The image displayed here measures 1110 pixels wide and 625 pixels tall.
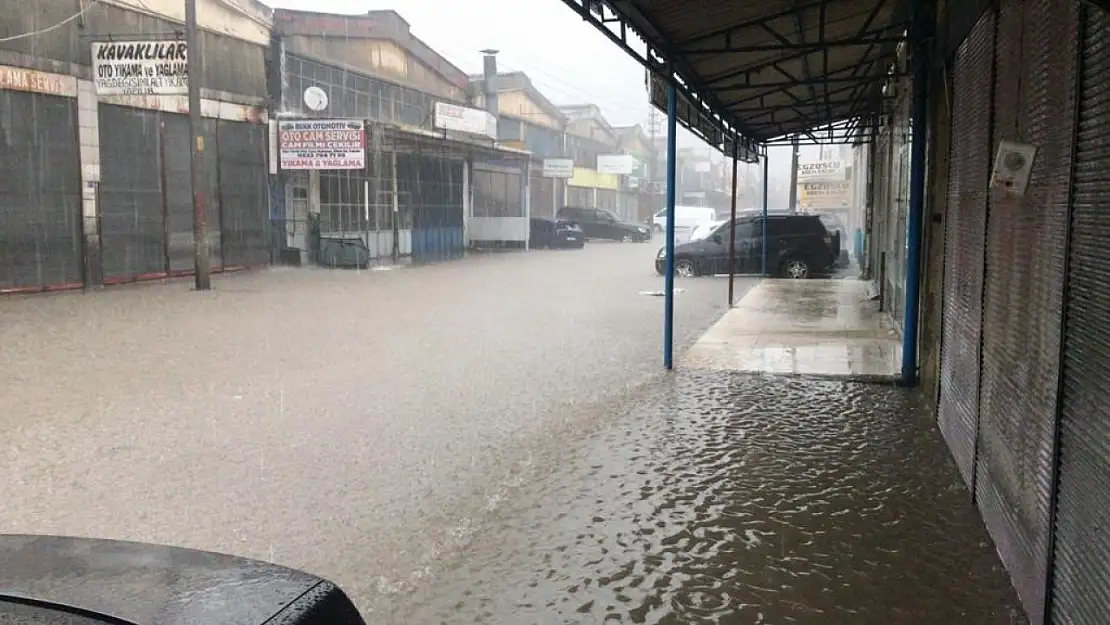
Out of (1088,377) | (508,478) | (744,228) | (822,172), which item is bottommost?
(508,478)

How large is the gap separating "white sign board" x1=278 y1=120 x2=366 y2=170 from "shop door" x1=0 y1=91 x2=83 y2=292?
584cm

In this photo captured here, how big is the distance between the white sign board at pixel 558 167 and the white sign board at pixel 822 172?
33.1ft

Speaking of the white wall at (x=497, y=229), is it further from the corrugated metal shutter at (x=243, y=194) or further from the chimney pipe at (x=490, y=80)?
the corrugated metal shutter at (x=243, y=194)

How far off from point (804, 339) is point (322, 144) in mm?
15268

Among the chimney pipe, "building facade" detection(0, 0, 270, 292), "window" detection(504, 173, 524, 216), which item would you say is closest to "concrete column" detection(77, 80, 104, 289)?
"building facade" detection(0, 0, 270, 292)

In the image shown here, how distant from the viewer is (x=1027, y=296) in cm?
361

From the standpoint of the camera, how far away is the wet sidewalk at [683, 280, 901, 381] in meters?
8.94

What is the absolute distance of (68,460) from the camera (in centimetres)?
583

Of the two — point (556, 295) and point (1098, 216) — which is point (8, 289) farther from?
point (1098, 216)

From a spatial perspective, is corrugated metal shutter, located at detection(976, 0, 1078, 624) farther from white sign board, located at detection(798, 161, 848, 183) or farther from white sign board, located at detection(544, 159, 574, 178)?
white sign board, located at detection(544, 159, 574, 178)

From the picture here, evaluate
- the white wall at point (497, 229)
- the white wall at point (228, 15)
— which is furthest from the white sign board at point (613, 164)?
the white wall at point (228, 15)

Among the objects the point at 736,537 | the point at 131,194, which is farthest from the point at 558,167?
the point at 736,537

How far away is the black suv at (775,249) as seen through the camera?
20.4 meters

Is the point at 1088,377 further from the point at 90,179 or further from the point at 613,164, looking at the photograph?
the point at 613,164
